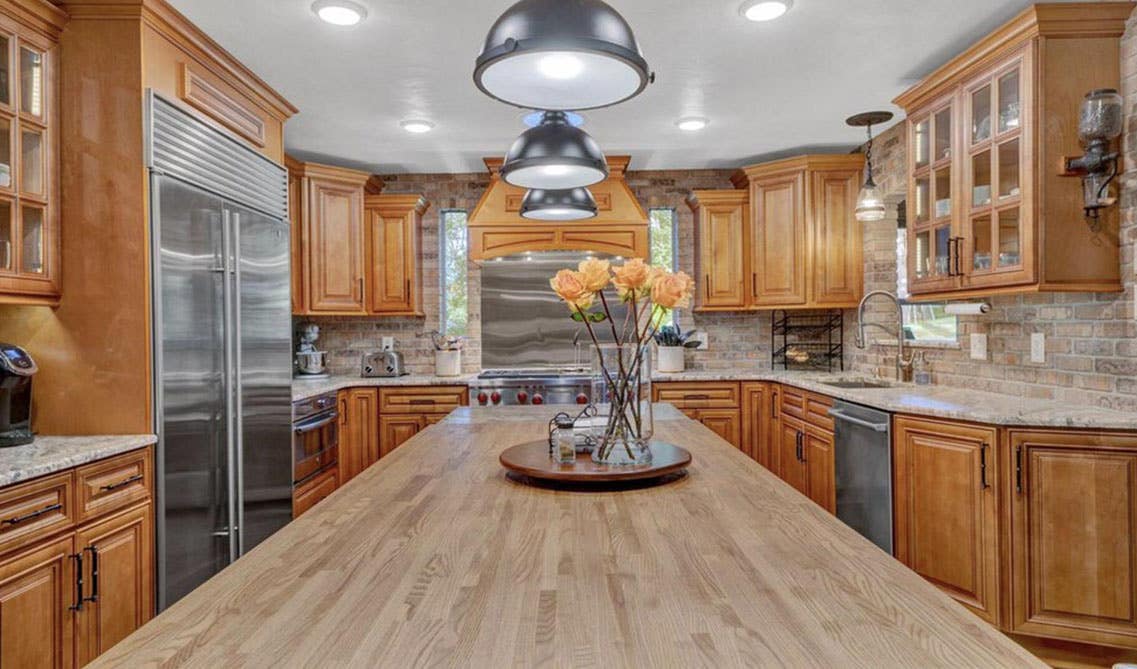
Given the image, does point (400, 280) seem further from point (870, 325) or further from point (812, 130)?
point (870, 325)

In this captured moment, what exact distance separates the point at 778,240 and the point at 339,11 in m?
3.22

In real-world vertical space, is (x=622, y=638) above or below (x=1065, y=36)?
below

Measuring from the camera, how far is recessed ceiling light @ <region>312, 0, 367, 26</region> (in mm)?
2529

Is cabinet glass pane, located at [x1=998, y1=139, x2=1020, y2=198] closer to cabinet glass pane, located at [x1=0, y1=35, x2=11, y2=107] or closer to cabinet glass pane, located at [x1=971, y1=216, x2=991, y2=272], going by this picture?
cabinet glass pane, located at [x1=971, y1=216, x2=991, y2=272]

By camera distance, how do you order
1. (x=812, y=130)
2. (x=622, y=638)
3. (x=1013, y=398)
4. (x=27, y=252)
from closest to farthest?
(x=622, y=638)
(x=27, y=252)
(x=1013, y=398)
(x=812, y=130)

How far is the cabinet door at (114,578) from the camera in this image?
2053mm

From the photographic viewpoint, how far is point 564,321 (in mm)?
5184

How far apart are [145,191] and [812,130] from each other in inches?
143

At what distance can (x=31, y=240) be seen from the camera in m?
2.26

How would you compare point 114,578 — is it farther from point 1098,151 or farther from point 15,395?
point 1098,151

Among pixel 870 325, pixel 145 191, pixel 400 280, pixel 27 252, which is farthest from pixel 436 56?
pixel 870 325

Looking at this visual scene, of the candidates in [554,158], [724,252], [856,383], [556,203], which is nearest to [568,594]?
[554,158]

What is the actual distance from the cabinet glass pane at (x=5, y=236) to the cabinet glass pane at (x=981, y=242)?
3.66 meters

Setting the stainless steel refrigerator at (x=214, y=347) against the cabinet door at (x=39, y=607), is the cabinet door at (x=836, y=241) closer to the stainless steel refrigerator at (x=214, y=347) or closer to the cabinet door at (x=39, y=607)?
the stainless steel refrigerator at (x=214, y=347)
